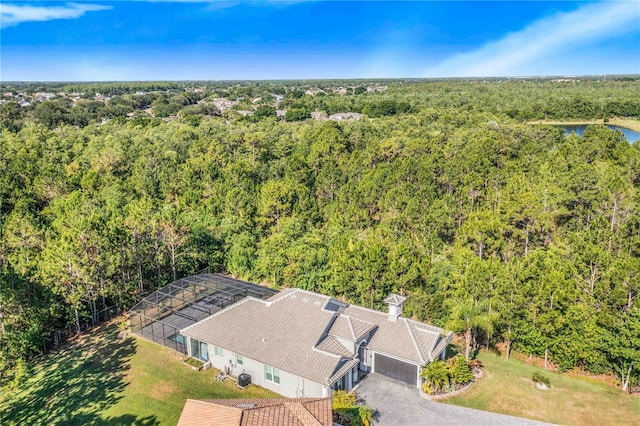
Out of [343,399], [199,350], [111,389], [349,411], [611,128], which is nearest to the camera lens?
[349,411]

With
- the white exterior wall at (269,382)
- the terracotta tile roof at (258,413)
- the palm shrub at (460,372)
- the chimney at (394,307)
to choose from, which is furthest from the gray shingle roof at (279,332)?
the palm shrub at (460,372)

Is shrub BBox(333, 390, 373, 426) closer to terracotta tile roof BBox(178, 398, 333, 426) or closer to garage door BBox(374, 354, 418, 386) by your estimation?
garage door BBox(374, 354, 418, 386)

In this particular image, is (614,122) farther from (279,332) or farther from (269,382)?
(269,382)

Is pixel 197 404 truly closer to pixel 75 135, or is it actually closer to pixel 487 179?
pixel 487 179

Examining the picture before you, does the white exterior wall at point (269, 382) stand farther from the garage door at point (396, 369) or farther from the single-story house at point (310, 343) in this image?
the garage door at point (396, 369)

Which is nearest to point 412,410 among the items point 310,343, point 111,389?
point 310,343

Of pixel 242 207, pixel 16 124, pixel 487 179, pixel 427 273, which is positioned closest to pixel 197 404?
pixel 427 273

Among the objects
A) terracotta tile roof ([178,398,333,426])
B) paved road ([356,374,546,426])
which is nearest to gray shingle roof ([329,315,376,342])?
paved road ([356,374,546,426])
